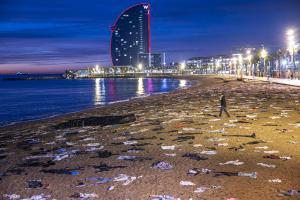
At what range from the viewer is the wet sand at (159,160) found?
799 centimetres

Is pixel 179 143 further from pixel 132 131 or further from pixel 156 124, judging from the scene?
pixel 156 124

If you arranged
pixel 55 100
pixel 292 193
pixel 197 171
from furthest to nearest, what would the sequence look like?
pixel 55 100
pixel 197 171
pixel 292 193

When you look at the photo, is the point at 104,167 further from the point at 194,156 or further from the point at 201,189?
the point at 201,189

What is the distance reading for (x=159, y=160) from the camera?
10.5 meters

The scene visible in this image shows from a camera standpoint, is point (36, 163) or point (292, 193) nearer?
point (292, 193)

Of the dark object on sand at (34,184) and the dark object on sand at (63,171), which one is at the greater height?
the dark object on sand at (63,171)

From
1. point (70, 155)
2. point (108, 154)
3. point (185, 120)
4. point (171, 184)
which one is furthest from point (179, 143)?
point (185, 120)

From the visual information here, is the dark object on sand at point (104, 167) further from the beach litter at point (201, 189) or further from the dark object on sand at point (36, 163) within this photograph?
the beach litter at point (201, 189)

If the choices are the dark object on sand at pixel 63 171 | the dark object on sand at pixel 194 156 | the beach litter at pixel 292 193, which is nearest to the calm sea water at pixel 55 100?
→ the dark object on sand at pixel 63 171

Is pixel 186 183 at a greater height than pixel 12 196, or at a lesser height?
greater

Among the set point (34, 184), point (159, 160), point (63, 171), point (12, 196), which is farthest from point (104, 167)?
point (12, 196)

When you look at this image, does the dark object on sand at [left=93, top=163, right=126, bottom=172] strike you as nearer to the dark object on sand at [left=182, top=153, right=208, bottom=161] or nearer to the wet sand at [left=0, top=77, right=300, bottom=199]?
the wet sand at [left=0, top=77, right=300, bottom=199]

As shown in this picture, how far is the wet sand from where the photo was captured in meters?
7.99

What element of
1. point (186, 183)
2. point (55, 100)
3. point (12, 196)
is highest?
point (186, 183)
